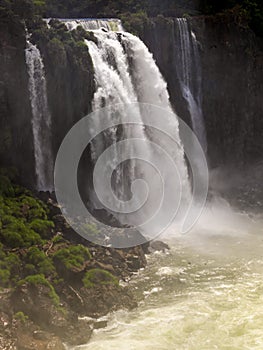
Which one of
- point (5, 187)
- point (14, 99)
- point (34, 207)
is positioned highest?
point (14, 99)

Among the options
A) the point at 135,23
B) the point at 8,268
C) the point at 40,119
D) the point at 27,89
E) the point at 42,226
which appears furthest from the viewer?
the point at 135,23

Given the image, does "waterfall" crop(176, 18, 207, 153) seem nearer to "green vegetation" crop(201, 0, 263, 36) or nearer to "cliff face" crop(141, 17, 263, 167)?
"cliff face" crop(141, 17, 263, 167)

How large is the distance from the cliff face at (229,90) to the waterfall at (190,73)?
420mm

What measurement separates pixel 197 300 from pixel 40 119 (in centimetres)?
1133

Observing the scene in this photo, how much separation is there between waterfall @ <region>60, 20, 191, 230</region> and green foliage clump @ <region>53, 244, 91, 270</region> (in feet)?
19.4

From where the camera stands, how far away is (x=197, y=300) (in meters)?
16.2

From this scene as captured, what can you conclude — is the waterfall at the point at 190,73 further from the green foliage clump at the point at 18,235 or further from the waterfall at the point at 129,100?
the green foliage clump at the point at 18,235

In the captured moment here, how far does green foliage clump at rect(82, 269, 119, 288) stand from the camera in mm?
16422

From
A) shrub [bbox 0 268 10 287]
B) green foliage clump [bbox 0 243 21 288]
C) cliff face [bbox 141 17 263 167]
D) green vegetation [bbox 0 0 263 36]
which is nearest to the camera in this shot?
shrub [bbox 0 268 10 287]

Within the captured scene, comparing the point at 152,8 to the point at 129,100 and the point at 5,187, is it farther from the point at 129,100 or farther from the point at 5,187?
the point at 5,187

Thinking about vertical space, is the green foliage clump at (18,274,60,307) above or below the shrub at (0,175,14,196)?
below

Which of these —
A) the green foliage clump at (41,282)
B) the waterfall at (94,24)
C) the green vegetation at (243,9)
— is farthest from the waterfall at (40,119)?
the green vegetation at (243,9)

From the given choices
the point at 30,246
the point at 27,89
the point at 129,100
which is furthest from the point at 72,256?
the point at 129,100

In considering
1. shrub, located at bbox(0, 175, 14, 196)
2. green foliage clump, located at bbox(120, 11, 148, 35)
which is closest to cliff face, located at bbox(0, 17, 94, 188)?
shrub, located at bbox(0, 175, 14, 196)
